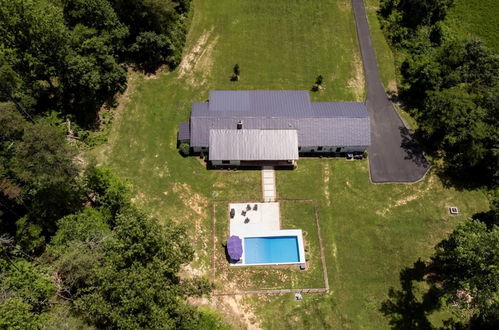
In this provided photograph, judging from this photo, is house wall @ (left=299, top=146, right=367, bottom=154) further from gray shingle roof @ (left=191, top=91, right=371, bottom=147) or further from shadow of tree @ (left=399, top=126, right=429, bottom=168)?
shadow of tree @ (left=399, top=126, right=429, bottom=168)

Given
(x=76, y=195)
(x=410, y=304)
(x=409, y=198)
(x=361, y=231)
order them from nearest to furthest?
1. (x=410, y=304)
2. (x=76, y=195)
3. (x=361, y=231)
4. (x=409, y=198)

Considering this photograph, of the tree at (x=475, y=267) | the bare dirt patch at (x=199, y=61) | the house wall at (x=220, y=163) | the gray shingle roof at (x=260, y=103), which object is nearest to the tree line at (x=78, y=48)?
the bare dirt patch at (x=199, y=61)

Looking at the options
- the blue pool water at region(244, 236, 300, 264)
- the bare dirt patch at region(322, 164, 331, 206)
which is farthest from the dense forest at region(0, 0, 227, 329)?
the bare dirt patch at region(322, 164, 331, 206)

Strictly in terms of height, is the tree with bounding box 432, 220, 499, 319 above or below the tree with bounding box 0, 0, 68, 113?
below

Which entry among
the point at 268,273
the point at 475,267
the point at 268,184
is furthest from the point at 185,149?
the point at 475,267

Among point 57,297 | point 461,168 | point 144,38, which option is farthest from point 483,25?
point 57,297

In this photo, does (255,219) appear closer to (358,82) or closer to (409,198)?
(409,198)
